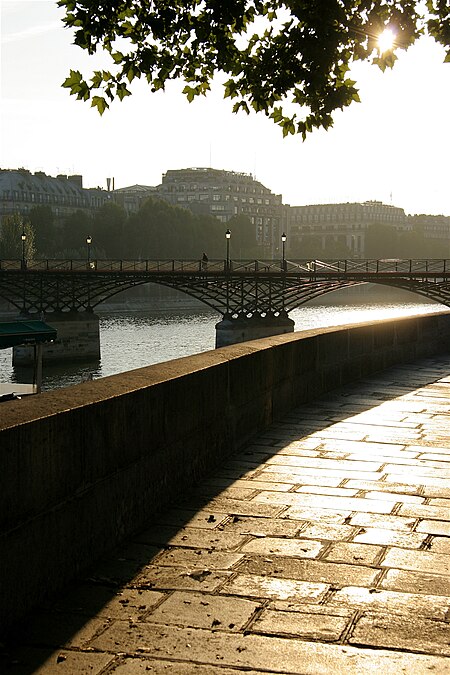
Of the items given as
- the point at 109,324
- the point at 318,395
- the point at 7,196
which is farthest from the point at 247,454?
the point at 7,196

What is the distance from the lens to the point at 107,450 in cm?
448

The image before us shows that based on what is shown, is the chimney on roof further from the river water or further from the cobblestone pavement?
the cobblestone pavement

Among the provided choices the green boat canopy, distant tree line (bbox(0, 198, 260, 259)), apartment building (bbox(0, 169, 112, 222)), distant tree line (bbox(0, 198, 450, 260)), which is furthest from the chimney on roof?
the green boat canopy

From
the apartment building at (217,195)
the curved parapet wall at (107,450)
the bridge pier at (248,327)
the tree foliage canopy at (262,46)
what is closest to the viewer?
the curved parapet wall at (107,450)

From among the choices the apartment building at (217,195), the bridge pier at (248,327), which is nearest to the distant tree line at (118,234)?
the bridge pier at (248,327)

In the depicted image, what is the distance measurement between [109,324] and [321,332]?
68.0m

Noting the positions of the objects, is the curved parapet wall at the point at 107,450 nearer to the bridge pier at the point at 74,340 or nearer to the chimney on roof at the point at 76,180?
the bridge pier at the point at 74,340

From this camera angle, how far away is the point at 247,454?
6.50 meters

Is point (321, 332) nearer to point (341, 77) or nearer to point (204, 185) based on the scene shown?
point (341, 77)

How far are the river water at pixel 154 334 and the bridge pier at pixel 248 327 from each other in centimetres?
146

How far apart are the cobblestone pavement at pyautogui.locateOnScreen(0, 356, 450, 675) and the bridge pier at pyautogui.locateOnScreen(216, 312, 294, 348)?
50.3 metres

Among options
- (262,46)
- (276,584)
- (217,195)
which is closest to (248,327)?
(262,46)

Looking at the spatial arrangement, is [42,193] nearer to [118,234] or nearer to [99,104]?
[118,234]

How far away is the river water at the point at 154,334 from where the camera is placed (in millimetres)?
50875
